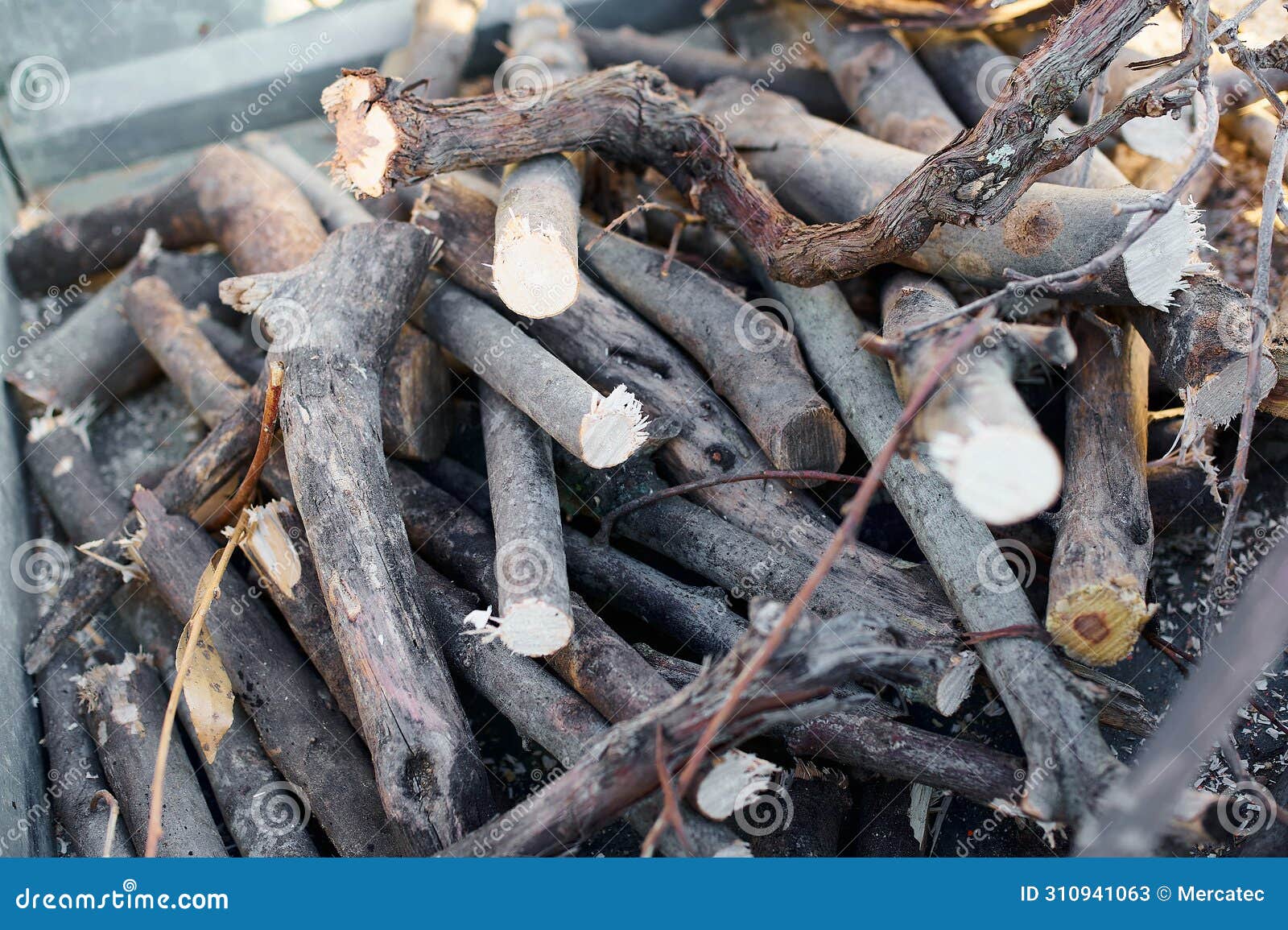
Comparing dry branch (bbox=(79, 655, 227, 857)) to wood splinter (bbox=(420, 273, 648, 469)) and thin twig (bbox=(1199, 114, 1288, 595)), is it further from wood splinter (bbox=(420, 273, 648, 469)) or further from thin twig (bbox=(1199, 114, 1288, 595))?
thin twig (bbox=(1199, 114, 1288, 595))

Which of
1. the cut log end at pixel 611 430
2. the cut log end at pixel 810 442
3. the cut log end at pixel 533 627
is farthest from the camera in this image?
the cut log end at pixel 810 442

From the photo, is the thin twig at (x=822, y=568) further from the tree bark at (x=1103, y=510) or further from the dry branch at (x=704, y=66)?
the dry branch at (x=704, y=66)

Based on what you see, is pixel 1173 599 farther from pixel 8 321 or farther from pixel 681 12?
pixel 8 321

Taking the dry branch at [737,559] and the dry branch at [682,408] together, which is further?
the dry branch at [682,408]

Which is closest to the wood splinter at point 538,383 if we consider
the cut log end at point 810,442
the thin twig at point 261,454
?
the cut log end at point 810,442

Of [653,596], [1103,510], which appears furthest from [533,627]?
[1103,510]

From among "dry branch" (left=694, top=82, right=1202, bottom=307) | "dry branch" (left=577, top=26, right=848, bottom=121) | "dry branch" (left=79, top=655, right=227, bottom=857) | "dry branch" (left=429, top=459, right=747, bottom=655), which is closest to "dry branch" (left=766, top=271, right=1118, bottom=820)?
"dry branch" (left=694, top=82, right=1202, bottom=307)

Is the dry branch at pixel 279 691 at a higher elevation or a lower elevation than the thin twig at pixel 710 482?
lower

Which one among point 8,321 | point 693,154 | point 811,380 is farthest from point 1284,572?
point 8,321
